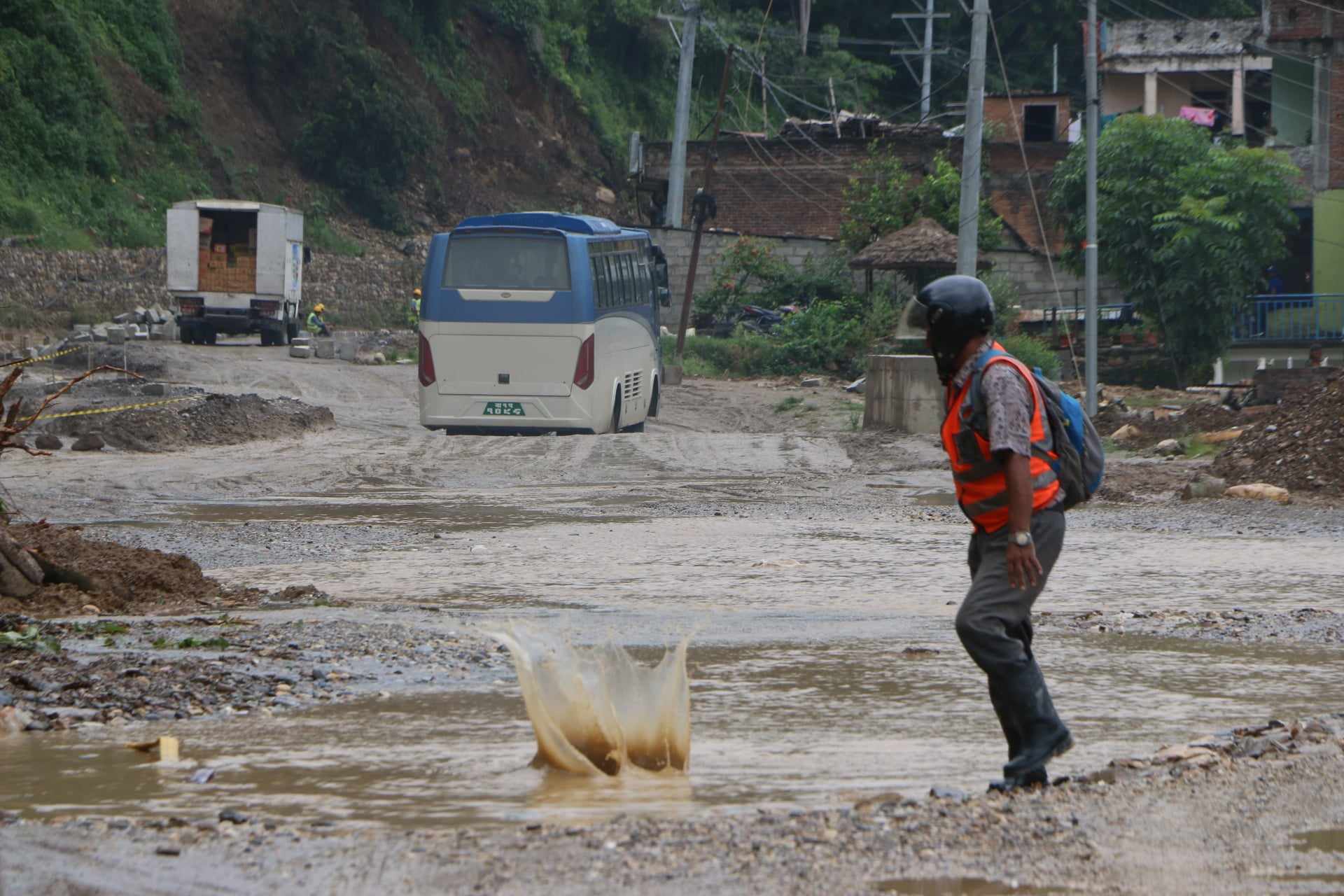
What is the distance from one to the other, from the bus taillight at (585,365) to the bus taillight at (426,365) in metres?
1.84

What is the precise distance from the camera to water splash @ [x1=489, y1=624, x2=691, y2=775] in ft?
16.1

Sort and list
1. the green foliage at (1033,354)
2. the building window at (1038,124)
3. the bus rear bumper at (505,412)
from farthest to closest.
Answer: the building window at (1038,124) < the green foliage at (1033,354) < the bus rear bumper at (505,412)

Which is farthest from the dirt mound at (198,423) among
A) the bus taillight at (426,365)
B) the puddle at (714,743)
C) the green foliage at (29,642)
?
the puddle at (714,743)

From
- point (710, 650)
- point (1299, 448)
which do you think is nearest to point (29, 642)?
point (710, 650)

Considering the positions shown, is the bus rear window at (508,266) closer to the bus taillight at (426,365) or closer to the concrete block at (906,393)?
the bus taillight at (426,365)

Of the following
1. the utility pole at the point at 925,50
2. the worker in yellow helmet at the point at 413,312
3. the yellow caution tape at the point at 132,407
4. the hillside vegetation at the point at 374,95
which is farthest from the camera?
the utility pole at the point at 925,50

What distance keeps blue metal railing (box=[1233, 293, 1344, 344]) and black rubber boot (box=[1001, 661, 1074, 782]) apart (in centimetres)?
2977

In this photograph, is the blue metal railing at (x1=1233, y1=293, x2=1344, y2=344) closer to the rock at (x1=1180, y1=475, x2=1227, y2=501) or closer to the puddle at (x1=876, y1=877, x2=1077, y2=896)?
the rock at (x1=1180, y1=475, x2=1227, y2=501)

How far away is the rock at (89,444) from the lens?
752 inches

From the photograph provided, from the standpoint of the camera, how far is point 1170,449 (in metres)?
20.1

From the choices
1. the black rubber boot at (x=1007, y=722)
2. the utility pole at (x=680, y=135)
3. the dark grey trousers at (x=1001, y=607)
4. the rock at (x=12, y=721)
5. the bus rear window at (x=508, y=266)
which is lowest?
the rock at (x=12, y=721)

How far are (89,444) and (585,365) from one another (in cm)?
618

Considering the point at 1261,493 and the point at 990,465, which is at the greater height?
the point at 990,465

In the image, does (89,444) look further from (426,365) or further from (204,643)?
(204,643)
